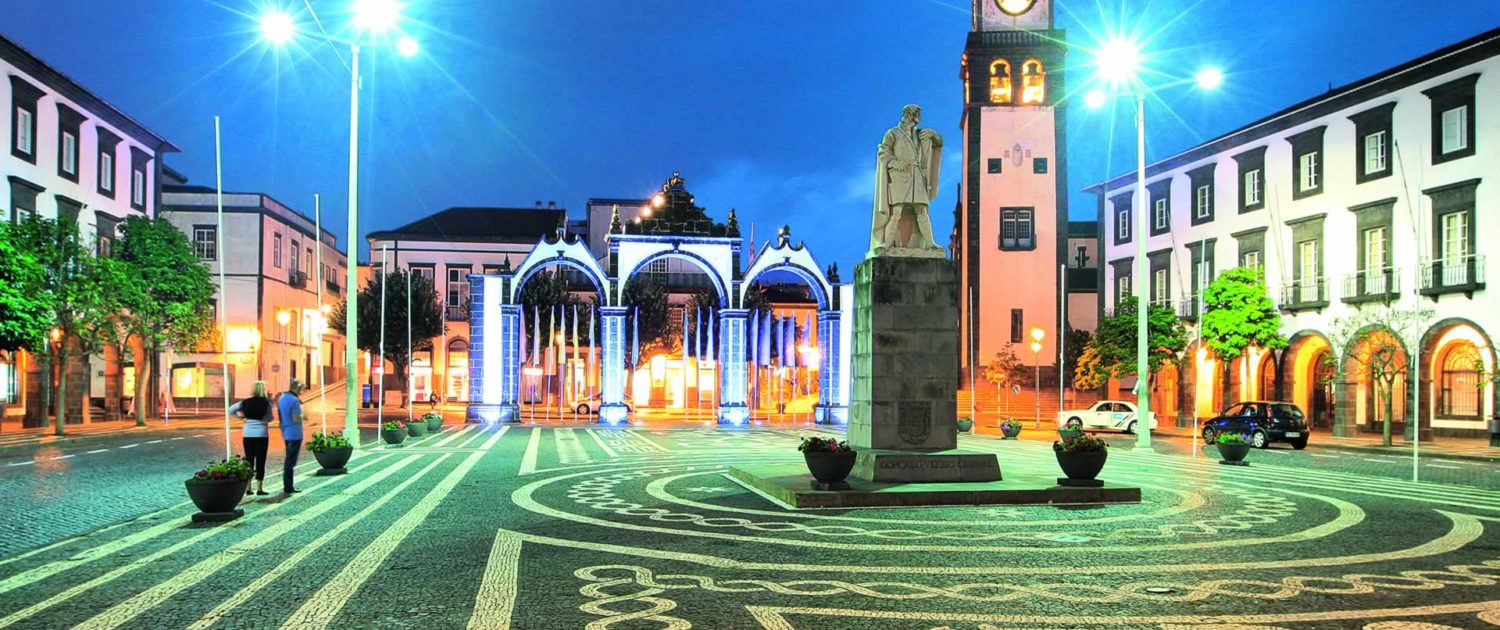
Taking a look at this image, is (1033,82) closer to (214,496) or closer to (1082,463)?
(1082,463)

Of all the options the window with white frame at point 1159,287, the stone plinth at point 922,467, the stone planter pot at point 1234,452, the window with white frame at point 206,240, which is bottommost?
the stone planter pot at point 1234,452

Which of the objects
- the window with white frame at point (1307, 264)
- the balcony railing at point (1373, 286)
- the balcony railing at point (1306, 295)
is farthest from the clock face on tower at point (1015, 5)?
the balcony railing at point (1373, 286)

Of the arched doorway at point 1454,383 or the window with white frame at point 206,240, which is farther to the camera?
the window with white frame at point 206,240

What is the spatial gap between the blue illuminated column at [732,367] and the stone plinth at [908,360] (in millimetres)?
31054

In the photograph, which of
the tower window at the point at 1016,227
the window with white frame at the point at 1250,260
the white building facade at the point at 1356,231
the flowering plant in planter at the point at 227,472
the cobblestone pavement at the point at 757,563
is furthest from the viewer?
the tower window at the point at 1016,227

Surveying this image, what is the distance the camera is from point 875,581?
30.8ft

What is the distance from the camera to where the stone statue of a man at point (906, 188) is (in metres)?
17.5

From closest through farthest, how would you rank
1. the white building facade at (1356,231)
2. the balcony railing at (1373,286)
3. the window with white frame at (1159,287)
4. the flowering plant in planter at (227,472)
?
the flowering plant in planter at (227,472), the white building facade at (1356,231), the balcony railing at (1373,286), the window with white frame at (1159,287)

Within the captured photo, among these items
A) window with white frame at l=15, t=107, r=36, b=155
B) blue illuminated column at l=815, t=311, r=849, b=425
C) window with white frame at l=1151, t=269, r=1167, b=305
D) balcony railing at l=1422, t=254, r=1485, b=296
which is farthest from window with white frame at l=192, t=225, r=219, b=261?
balcony railing at l=1422, t=254, r=1485, b=296

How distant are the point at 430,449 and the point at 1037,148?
46.7 metres

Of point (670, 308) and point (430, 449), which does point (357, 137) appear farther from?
point (670, 308)

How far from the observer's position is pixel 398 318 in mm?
70562

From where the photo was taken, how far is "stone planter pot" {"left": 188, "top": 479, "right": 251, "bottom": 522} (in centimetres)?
1321

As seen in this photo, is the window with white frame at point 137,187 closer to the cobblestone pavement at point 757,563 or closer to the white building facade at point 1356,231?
the cobblestone pavement at point 757,563
